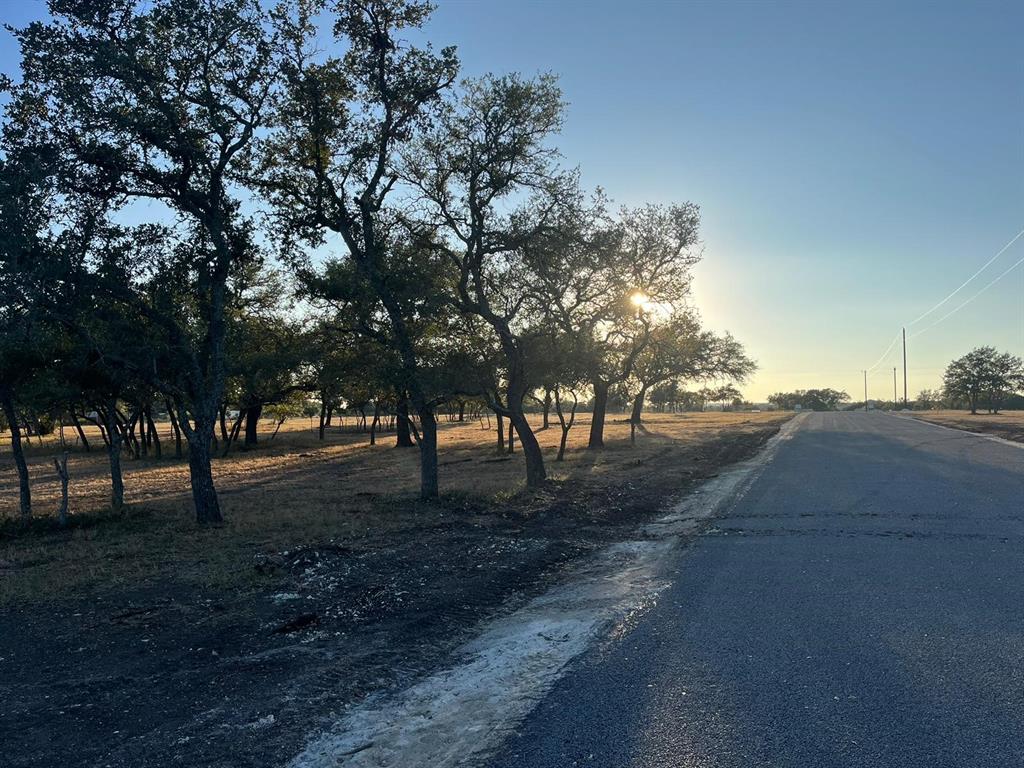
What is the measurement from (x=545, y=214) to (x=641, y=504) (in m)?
6.33

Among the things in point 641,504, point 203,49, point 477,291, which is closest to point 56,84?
point 203,49

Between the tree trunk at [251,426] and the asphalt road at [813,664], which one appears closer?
the asphalt road at [813,664]

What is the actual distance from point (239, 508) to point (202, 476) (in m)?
3.29

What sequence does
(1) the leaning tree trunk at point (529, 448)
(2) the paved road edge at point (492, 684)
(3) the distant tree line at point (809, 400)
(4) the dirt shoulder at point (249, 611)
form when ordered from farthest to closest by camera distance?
(3) the distant tree line at point (809, 400) → (1) the leaning tree trunk at point (529, 448) → (4) the dirt shoulder at point (249, 611) → (2) the paved road edge at point (492, 684)

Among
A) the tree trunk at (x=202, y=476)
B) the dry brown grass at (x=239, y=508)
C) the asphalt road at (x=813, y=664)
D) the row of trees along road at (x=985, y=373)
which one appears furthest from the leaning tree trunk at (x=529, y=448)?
the row of trees along road at (x=985, y=373)

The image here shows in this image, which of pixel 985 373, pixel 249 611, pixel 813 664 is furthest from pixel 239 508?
pixel 985 373

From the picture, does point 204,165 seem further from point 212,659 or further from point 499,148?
point 212,659

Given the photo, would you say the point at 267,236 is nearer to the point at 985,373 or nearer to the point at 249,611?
the point at 249,611

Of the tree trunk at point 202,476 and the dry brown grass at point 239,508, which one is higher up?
the tree trunk at point 202,476

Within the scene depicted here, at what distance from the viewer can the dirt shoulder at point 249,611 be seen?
178 inches

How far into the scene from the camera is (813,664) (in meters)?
5.13

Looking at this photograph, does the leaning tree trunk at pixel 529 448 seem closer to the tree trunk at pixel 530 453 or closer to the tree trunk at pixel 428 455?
the tree trunk at pixel 530 453

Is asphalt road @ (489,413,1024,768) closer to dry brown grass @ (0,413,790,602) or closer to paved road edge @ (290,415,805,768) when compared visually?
paved road edge @ (290,415,805,768)

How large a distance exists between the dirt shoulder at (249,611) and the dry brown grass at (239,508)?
0.08 m
